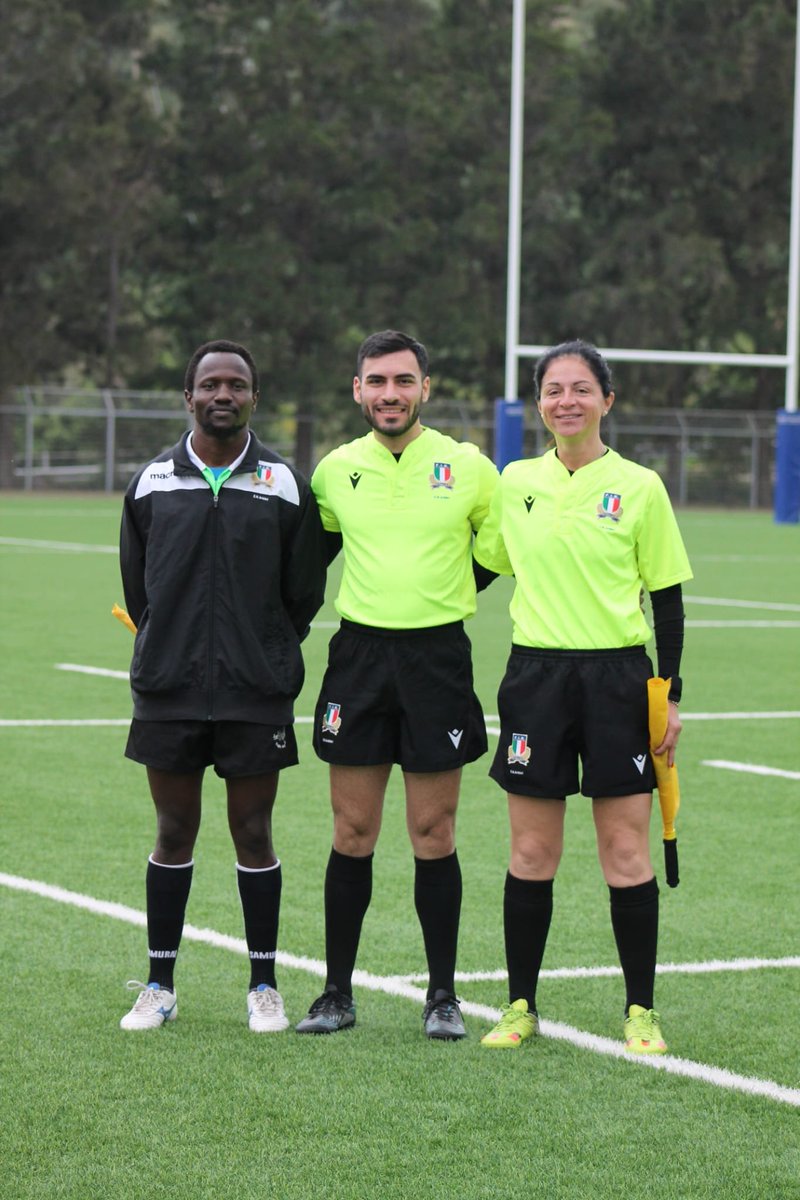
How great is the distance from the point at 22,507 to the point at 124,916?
104ft

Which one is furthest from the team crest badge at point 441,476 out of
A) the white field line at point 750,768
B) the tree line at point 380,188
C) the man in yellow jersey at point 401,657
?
the tree line at point 380,188

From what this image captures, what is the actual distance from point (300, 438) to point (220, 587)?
42104 millimetres

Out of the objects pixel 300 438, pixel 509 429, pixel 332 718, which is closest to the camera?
pixel 332 718

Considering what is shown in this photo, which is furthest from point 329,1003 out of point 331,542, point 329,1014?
point 331,542

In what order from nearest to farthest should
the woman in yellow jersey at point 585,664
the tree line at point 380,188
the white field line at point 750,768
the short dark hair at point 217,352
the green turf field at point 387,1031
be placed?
1. the green turf field at point 387,1031
2. the woman in yellow jersey at point 585,664
3. the short dark hair at point 217,352
4. the white field line at point 750,768
5. the tree line at point 380,188

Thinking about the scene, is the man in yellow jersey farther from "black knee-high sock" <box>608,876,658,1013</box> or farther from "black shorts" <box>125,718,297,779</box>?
"black knee-high sock" <box>608,876,658,1013</box>

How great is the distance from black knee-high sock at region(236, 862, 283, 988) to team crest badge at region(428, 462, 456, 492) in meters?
1.08

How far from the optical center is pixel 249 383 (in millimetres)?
5055

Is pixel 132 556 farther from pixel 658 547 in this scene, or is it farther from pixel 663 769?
pixel 663 769

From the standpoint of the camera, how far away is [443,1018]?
500cm

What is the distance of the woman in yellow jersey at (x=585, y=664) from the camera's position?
494 centimetres

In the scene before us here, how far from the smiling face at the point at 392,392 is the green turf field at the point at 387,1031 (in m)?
1.52

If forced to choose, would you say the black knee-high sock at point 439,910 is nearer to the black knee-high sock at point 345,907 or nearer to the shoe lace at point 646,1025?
the black knee-high sock at point 345,907

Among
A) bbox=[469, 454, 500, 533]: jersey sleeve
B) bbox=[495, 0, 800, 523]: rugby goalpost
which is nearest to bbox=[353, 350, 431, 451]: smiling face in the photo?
bbox=[469, 454, 500, 533]: jersey sleeve
